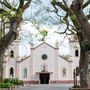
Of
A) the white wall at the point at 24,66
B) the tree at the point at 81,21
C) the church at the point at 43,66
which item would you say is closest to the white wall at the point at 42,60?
the church at the point at 43,66

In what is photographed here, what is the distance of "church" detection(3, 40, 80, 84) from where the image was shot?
97562 mm

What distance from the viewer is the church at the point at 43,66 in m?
97.6

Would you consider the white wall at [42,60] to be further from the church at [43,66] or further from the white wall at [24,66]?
the white wall at [24,66]

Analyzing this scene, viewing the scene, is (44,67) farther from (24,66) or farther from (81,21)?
(81,21)

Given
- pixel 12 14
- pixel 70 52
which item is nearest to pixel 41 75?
pixel 70 52

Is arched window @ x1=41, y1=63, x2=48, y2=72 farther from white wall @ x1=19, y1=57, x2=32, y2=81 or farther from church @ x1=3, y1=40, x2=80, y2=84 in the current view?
white wall @ x1=19, y1=57, x2=32, y2=81

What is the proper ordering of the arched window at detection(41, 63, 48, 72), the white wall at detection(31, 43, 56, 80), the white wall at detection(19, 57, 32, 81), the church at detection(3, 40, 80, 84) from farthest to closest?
the white wall at detection(19, 57, 32, 81) < the white wall at detection(31, 43, 56, 80) < the church at detection(3, 40, 80, 84) < the arched window at detection(41, 63, 48, 72)

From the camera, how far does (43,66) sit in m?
97.2

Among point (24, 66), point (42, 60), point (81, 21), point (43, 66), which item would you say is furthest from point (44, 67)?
point (81, 21)

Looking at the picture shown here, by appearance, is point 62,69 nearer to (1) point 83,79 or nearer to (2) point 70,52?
(2) point 70,52

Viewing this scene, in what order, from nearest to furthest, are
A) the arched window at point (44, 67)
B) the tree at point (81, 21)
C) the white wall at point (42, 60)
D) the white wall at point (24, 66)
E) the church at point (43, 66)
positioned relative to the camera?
the tree at point (81, 21) → the arched window at point (44, 67) → the church at point (43, 66) → the white wall at point (42, 60) → the white wall at point (24, 66)

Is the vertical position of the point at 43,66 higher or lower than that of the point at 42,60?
lower

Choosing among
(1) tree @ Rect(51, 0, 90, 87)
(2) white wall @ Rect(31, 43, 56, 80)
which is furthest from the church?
(1) tree @ Rect(51, 0, 90, 87)

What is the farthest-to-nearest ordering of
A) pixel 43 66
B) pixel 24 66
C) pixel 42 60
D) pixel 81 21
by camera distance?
pixel 24 66, pixel 42 60, pixel 43 66, pixel 81 21
